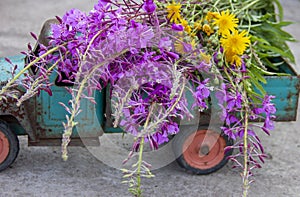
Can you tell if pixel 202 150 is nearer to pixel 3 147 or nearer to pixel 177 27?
pixel 177 27

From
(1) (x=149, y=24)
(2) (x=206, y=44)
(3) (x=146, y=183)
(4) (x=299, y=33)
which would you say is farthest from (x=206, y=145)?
(4) (x=299, y=33)

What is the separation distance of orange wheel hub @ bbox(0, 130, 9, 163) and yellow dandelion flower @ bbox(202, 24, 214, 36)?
119 cm

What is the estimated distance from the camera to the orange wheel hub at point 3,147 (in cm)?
342

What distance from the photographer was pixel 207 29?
128 inches

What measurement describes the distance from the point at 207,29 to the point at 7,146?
1.21m

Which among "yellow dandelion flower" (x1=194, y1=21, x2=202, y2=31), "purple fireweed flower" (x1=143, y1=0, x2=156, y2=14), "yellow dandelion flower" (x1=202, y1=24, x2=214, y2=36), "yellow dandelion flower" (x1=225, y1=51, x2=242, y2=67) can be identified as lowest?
"yellow dandelion flower" (x1=225, y1=51, x2=242, y2=67)

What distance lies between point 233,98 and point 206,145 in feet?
1.99

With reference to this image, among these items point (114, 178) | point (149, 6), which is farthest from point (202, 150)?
point (149, 6)

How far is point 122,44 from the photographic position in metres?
2.87

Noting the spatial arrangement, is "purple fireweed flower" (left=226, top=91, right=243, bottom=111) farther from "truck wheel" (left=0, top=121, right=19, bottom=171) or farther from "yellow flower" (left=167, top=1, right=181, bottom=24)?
"truck wheel" (left=0, top=121, right=19, bottom=171)

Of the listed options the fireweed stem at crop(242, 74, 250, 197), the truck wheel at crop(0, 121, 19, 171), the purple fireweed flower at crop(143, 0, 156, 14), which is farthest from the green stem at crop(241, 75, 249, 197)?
the truck wheel at crop(0, 121, 19, 171)

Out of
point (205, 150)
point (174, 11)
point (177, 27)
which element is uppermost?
point (174, 11)

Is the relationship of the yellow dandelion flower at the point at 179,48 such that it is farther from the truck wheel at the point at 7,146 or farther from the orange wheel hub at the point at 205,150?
the truck wheel at the point at 7,146

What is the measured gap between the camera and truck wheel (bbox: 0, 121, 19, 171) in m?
3.41
